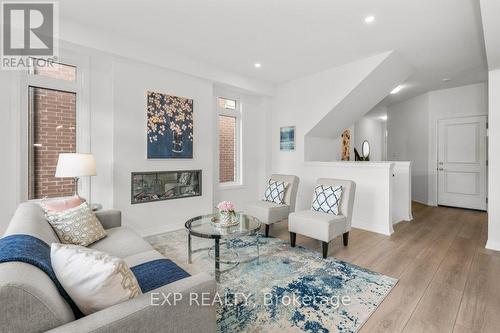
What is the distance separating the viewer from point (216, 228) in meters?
2.59

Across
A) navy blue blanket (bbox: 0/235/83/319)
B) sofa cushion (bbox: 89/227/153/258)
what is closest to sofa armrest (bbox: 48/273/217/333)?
→ navy blue blanket (bbox: 0/235/83/319)

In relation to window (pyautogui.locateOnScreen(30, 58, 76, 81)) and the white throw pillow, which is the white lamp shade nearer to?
window (pyautogui.locateOnScreen(30, 58, 76, 81))

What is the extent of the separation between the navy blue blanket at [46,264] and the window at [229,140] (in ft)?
11.0

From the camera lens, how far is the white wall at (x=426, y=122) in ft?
17.6

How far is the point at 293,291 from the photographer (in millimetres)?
2156

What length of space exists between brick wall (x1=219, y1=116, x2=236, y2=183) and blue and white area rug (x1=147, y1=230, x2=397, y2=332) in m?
2.14

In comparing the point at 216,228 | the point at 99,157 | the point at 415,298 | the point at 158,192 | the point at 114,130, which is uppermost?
the point at 114,130

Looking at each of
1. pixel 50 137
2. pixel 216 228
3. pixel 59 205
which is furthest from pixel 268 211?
pixel 50 137

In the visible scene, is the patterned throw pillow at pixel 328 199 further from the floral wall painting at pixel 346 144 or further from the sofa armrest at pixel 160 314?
the floral wall painting at pixel 346 144

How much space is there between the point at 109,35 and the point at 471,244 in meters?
5.59

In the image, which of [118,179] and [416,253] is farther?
[118,179]

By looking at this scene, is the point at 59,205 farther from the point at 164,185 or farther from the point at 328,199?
the point at 328,199

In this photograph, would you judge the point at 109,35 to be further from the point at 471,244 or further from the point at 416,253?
the point at 471,244

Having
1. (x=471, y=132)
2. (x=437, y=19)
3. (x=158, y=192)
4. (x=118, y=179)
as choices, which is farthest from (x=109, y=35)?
(x=471, y=132)
